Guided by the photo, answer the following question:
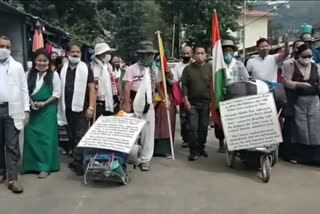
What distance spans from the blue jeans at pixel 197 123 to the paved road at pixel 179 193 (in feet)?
1.86

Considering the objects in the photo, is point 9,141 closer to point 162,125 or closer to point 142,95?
point 142,95

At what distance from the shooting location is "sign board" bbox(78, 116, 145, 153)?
6344 mm

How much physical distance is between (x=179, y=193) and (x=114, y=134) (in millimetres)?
1160

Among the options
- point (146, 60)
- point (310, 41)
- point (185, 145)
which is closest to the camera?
point (146, 60)

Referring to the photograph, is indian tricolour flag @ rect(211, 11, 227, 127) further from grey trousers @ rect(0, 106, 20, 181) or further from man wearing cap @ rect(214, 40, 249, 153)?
grey trousers @ rect(0, 106, 20, 181)

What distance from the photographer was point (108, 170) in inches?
241

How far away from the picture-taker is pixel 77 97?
22.6 feet

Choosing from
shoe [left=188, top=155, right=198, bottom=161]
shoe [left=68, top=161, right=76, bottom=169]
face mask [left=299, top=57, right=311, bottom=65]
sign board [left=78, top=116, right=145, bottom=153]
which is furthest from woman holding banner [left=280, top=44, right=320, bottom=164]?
shoe [left=68, top=161, right=76, bottom=169]

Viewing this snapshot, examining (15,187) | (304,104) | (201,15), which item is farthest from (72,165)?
(201,15)

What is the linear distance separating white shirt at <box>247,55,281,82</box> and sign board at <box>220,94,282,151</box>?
1171 millimetres

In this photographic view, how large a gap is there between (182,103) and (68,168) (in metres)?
2.08

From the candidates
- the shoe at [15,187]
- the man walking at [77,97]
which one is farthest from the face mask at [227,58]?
the shoe at [15,187]

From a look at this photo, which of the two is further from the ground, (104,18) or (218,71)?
(104,18)

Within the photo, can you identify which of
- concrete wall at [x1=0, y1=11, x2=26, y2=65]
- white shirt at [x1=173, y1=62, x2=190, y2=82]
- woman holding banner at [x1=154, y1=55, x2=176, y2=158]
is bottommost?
woman holding banner at [x1=154, y1=55, x2=176, y2=158]
